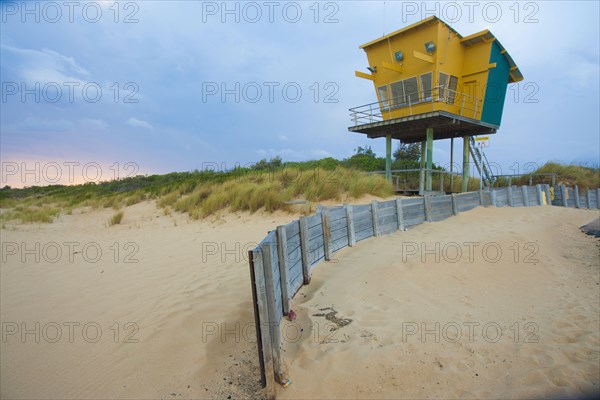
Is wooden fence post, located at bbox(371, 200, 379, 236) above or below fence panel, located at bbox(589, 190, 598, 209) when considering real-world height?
above

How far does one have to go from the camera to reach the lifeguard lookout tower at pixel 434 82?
53.7ft

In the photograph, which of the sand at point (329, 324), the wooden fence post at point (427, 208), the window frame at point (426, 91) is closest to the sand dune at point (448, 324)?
the sand at point (329, 324)

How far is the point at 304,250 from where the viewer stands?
5.95m

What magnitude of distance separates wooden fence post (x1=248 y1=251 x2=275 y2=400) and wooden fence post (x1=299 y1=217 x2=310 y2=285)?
2.66 metres

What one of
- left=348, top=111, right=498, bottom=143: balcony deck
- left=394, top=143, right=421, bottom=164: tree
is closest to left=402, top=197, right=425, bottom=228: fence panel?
left=348, top=111, right=498, bottom=143: balcony deck

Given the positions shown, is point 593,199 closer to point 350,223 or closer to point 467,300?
point 350,223

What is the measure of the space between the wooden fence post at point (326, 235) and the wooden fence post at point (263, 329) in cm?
390

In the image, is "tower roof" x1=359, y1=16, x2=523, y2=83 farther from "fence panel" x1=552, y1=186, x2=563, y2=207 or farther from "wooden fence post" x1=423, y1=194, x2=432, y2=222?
"wooden fence post" x1=423, y1=194, x2=432, y2=222

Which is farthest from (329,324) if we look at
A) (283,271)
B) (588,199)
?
(588,199)

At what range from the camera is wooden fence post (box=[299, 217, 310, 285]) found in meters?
5.94

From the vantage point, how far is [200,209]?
46.0 feet

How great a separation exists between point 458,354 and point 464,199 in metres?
11.0

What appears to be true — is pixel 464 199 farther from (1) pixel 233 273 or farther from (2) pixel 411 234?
(1) pixel 233 273

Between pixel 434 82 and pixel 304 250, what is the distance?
46.0 feet
